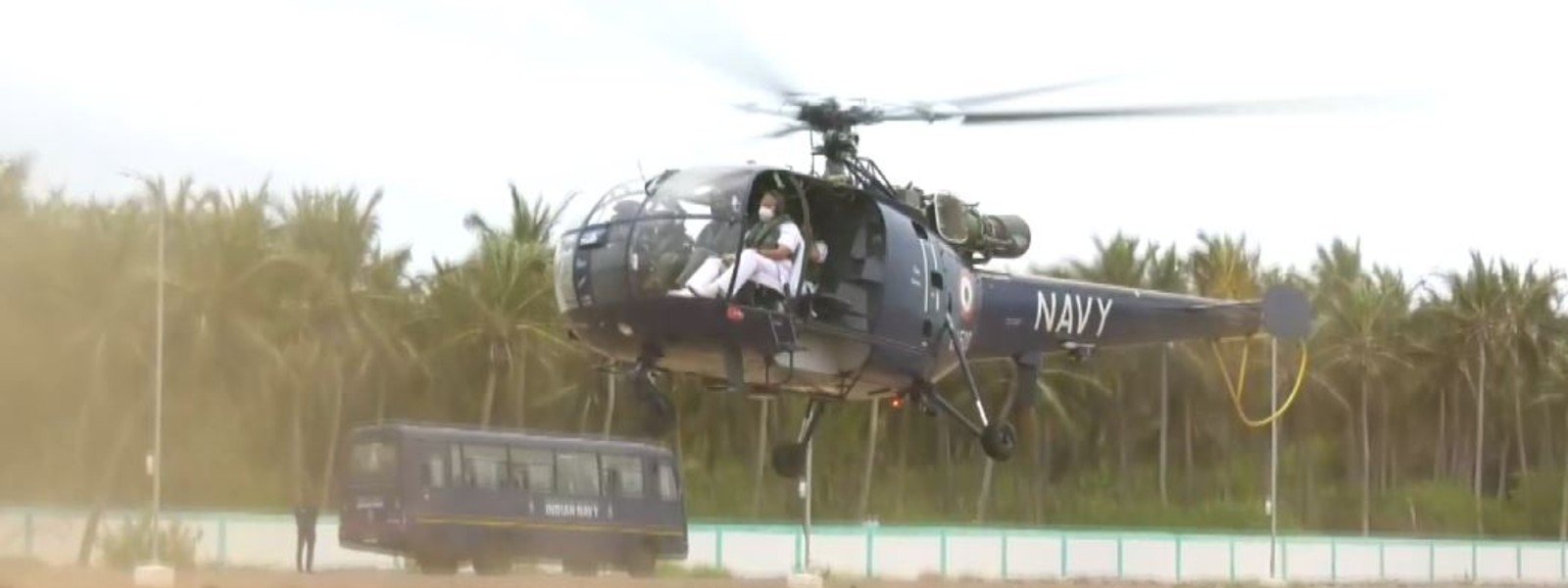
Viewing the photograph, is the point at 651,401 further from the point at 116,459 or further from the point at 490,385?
the point at 490,385

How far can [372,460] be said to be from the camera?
159 feet

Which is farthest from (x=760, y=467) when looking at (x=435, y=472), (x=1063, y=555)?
(x=435, y=472)

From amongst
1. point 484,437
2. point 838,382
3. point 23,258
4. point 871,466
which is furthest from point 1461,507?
point 838,382

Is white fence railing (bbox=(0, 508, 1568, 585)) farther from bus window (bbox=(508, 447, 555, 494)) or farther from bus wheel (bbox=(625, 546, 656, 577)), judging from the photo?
bus window (bbox=(508, 447, 555, 494))

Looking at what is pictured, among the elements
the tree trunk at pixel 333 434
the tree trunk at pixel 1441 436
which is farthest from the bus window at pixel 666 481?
the tree trunk at pixel 1441 436

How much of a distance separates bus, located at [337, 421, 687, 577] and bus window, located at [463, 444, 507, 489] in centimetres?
2

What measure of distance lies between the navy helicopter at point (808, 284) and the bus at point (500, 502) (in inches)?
877

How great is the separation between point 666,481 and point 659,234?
3214 centimetres

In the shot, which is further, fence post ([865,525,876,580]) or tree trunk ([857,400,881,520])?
tree trunk ([857,400,881,520])

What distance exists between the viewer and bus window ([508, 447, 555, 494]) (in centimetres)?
4919

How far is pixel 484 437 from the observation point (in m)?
49.1

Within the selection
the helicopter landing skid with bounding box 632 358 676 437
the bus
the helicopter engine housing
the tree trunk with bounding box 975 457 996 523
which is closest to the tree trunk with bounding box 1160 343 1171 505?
the tree trunk with bounding box 975 457 996 523

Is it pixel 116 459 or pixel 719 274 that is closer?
pixel 719 274

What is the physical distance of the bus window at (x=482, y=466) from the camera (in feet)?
159
